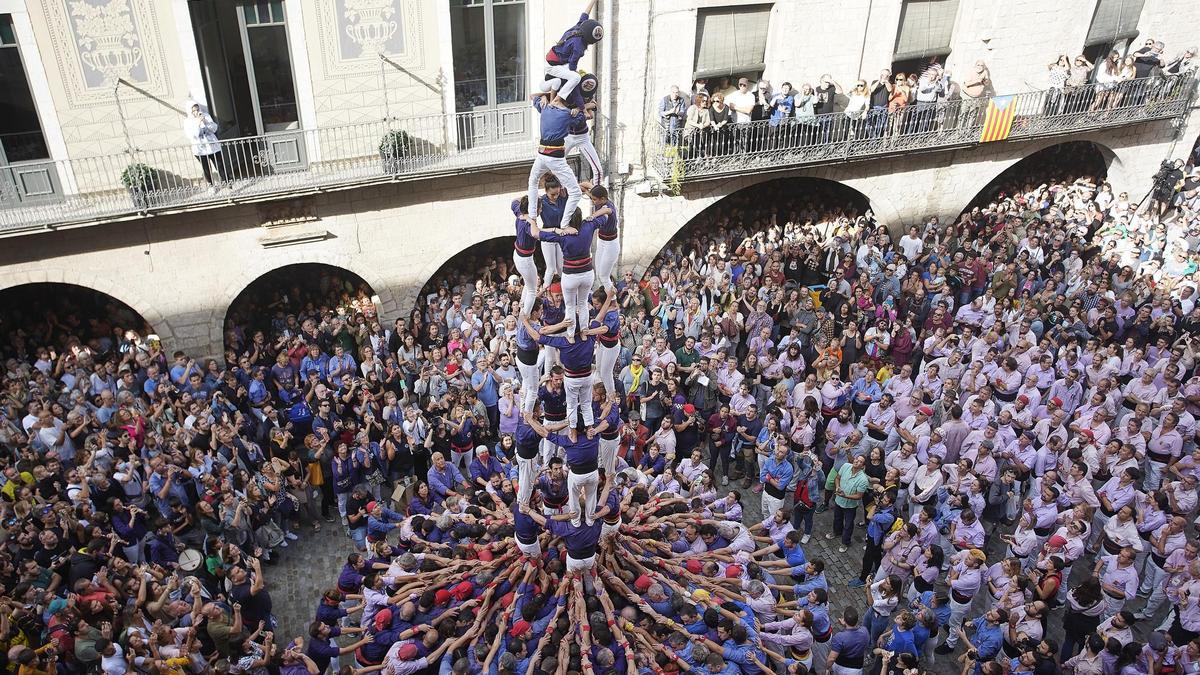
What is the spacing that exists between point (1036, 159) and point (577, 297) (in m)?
18.1

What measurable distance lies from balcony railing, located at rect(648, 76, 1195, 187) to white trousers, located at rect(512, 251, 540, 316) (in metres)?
8.49

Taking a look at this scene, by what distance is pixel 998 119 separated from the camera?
62.3 feet

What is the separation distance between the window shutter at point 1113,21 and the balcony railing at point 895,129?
1326 millimetres

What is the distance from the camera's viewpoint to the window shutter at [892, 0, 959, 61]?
1822 cm

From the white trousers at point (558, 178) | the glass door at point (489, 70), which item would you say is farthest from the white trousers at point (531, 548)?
the glass door at point (489, 70)

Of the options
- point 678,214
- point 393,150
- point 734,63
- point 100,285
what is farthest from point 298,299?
point 734,63

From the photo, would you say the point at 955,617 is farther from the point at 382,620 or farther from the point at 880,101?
the point at 880,101

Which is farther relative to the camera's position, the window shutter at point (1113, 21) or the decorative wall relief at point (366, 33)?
the window shutter at point (1113, 21)

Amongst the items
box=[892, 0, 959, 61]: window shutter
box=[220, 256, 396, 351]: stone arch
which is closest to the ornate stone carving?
box=[220, 256, 396, 351]: stone arch

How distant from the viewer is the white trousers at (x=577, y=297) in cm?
872

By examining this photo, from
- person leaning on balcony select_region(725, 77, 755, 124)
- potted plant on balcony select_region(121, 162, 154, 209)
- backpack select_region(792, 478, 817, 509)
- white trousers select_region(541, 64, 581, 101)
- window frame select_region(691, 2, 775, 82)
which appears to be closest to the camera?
white trousers select_region(541, 64, 581, 101)

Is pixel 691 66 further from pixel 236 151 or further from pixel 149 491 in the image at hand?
pixel 149 491

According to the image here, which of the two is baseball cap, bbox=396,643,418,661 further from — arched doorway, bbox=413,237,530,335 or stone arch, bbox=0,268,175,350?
stone arch, bbox=0,268,175,350

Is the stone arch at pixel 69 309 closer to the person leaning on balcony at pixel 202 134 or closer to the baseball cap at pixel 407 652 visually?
the person leaning on balcony at pixel 202 134
